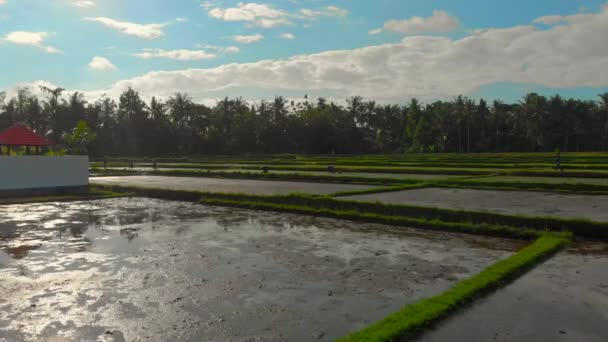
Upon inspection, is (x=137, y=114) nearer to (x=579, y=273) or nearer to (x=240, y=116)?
(x=240, y=116)

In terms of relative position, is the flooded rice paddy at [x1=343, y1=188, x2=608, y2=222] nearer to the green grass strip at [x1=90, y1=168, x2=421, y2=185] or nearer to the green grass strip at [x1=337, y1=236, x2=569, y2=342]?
the green grass strip at [x1=90, y1=168, x2=421, y2=185]

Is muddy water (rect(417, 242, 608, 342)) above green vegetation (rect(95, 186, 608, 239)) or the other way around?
the other way around

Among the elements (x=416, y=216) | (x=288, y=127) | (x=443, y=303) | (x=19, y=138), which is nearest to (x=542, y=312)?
(x=443, y=303)

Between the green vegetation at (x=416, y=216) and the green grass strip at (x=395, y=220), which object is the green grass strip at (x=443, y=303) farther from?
the green vegetation at (x=416, y=216)

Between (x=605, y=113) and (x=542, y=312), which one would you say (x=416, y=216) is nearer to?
(x=542, y=312)

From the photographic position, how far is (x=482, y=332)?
4.43m

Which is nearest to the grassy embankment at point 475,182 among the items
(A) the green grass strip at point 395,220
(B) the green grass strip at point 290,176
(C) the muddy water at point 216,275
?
(B) the green grass strip at point 290,176

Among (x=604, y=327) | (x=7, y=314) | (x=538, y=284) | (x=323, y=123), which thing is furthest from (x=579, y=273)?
(x=323, y=123)

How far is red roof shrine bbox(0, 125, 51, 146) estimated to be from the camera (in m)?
21.0

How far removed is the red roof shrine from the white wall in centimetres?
419

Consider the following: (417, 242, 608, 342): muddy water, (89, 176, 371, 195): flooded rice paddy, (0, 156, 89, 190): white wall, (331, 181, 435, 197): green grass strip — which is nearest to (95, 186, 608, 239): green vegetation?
(89, 176, 371, 195): flooded rice paddy

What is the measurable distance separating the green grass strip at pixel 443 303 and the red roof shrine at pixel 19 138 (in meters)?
21.2

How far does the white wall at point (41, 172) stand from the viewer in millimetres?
17047

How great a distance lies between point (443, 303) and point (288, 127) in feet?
184
